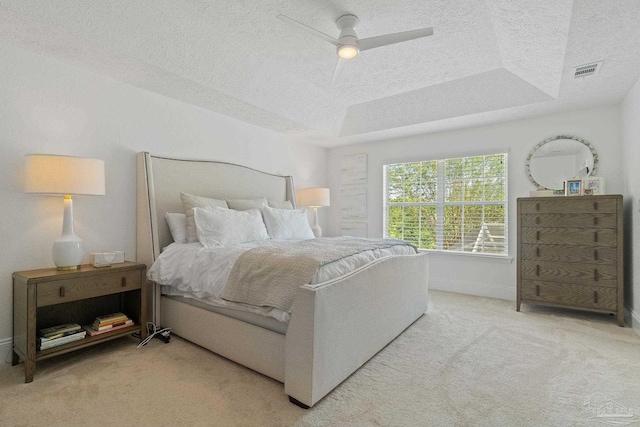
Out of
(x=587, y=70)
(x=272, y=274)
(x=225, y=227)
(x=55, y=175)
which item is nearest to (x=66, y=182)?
(x=55, y=175)

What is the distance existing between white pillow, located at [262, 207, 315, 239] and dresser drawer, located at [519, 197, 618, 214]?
2.43m

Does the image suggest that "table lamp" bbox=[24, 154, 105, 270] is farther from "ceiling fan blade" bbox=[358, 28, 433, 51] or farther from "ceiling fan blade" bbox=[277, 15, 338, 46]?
"ceiling fan blade" bbox=[358, 28, 433, 51]

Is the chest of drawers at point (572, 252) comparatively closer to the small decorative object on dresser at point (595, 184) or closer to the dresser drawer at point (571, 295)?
the dresser drawer at point (571, 295)

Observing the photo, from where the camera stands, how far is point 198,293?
7.80 ft

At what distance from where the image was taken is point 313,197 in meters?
4.54

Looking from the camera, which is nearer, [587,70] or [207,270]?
[207,270]

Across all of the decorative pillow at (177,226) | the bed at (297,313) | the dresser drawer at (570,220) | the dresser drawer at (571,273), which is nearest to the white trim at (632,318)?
the dresser drawer at (571,273)

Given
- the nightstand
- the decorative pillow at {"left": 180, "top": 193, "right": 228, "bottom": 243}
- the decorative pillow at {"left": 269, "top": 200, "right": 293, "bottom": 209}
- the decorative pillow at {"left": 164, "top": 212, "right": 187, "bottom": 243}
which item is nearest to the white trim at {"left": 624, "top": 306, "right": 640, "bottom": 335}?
the decorative pillow at {"left": 269, "top": 200, "right": 293, "bottom": 209}

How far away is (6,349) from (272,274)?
2.02 meters

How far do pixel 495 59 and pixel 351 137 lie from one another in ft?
7.01

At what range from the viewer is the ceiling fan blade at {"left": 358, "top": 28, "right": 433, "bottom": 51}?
2035 millimetres

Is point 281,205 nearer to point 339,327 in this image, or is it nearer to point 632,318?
point 339,327

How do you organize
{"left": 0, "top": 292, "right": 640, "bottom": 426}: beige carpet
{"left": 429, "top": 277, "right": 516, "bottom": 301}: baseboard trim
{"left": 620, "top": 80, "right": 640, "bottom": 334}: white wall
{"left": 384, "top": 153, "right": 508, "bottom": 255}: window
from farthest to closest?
{"left": 384, "top": 153, "right": 508, "bottom": 255}: window < {"left": 429, "top": 277, "right": 516, "bottom": 301}: baseboard trim < {"left": 620, "top": 80, "right": 640, "bottom": 334}: white wall < {"left": 0, "top": 292, "right": 640, "bottom": 426}: beige carpet

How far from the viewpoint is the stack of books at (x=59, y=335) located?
81.0 inches
